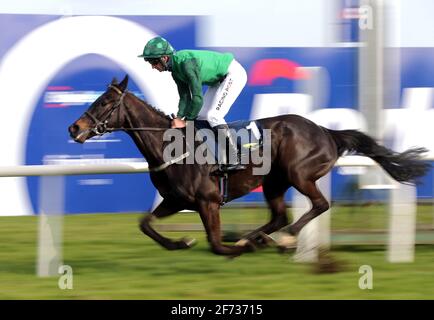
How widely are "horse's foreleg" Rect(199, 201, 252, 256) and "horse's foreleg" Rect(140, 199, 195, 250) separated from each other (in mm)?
232

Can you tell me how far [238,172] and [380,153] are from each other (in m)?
1.00

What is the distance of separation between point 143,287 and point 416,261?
201 cm

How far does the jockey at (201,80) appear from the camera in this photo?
597cm

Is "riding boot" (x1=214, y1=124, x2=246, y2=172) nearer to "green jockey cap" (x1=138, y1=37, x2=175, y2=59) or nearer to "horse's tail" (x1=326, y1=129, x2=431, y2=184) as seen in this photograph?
"green jockey cap" (x1=138, y1=37, x2=175, y2=59)

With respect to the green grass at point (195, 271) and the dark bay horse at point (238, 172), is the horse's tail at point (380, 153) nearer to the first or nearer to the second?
the dark bay horse at point (238, 172)

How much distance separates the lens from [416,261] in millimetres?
6520

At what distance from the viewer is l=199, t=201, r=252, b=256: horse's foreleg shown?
592cm

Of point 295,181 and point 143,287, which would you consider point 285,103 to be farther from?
point 143,287

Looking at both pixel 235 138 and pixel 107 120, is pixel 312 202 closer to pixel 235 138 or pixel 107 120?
pixel 235 138

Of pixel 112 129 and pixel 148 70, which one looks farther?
pixel 148 70

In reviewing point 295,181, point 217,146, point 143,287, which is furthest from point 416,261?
point 143,287

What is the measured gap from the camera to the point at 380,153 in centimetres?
646

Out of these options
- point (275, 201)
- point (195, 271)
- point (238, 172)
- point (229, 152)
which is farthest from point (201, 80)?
point (195, 271)

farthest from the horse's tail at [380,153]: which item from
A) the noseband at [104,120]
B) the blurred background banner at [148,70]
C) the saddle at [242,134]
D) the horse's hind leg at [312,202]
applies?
the blurred background banner at [148,70]
